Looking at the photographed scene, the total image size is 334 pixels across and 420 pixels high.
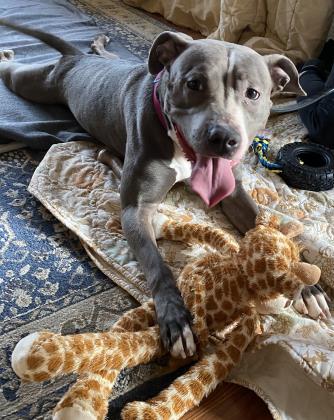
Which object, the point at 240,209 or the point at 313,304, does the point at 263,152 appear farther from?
the point at 313,304

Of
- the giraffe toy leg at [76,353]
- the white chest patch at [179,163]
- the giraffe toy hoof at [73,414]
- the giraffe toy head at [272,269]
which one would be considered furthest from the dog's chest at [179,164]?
the giraffe toy hoof at [73,414]

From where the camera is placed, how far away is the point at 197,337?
3.85 feet

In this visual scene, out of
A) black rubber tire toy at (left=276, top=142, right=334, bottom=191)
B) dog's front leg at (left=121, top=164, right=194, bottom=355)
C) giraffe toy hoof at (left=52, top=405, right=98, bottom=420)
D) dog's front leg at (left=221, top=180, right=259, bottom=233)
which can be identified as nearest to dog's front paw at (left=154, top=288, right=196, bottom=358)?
dog's front leg at (left=121, top=164, right=194, bottom=355)

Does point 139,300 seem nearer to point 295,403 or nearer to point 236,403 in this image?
point 236,403

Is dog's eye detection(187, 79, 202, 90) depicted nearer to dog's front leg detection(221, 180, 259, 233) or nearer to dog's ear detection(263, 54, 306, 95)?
dog's ear detection(263, 54, 306, 95)

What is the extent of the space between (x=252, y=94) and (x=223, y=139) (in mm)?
221

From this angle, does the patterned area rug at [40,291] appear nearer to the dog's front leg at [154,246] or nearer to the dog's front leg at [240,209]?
the dog's front leg at [154,246]

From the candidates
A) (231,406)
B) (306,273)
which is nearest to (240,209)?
(306,273)

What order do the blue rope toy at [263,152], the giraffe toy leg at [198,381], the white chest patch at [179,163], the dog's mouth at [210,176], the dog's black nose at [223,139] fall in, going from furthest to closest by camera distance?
the blue rope toy at [263,152], the white chest patch at [179,163], the dog's mouth at [210,176], the dog's black nose at [223,139], the giraffe toy leg at [198,381]

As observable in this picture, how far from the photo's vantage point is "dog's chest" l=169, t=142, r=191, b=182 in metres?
1.53

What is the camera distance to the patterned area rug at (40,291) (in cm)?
113

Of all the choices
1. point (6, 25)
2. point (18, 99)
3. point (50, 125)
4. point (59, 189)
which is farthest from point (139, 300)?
point (6, 25)

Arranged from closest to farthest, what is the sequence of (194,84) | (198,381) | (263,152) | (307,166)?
(198,381) < (194,84) < (307,166) < (263,152)

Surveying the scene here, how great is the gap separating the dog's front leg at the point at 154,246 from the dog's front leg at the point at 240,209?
22 centimetres
